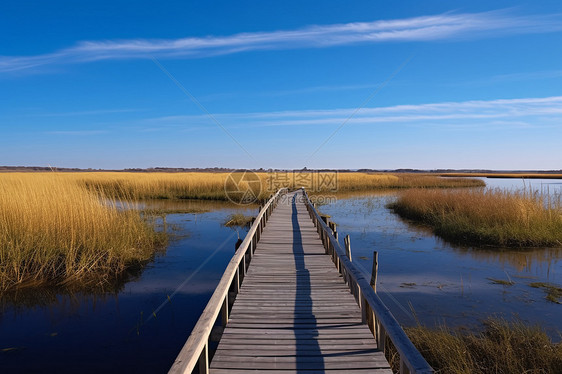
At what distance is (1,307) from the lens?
23.6 ft

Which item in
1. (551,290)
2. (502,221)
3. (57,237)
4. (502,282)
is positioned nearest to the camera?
(551,290)

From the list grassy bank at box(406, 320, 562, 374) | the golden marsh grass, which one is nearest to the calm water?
the golden marsh grass

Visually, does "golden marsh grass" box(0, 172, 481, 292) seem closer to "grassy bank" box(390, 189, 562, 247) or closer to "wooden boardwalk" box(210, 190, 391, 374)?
"wooden boardwalk" box(210, 190, 391, 374)

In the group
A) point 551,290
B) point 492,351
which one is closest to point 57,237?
point 492,351

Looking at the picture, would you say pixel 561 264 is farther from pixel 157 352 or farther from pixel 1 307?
pixel 1 307

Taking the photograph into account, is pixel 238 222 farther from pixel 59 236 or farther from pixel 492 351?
pixel 492 351

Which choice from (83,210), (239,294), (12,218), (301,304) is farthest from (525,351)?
(12,218)

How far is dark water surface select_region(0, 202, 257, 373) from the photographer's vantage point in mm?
5621

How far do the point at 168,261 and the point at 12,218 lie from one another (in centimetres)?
404

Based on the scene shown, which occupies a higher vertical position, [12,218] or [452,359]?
[12,218]

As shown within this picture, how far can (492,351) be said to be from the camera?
5.14 metres

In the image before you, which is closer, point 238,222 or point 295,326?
point 295,326

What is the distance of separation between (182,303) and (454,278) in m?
6.82

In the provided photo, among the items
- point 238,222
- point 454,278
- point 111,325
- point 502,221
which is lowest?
point 111,325
